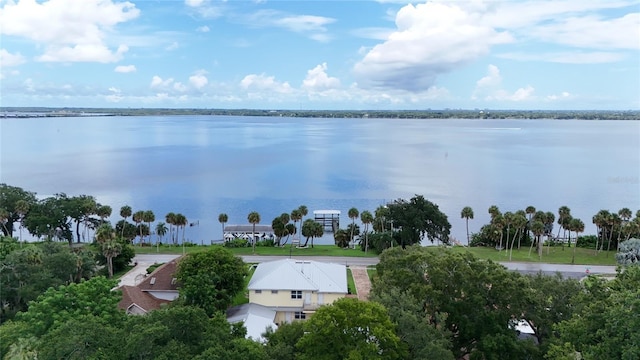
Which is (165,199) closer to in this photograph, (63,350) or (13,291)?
(13,291)

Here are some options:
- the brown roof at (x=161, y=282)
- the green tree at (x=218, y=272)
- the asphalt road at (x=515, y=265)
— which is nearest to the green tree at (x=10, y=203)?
the asphalt road at (x=515, y=265)

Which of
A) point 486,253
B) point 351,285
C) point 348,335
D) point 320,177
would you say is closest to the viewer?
point 348,335

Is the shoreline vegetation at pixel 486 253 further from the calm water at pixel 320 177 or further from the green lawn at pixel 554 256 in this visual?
the calm water at pixel 320 177

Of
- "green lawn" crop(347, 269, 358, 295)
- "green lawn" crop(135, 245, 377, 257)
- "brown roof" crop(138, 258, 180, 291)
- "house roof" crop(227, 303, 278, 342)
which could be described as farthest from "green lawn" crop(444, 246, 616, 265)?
"brown roof" crop(138, 258, 180, 291)

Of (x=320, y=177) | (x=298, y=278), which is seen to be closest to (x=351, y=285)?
(x=298, y=278)

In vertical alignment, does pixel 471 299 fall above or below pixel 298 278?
above

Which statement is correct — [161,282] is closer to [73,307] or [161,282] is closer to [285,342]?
[73,307]

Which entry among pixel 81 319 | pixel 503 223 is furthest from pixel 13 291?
pixel 503 223

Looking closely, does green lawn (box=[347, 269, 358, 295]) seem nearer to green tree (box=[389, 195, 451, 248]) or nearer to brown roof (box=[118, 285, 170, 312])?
green tree (box=[389, 195, 451, 248])
